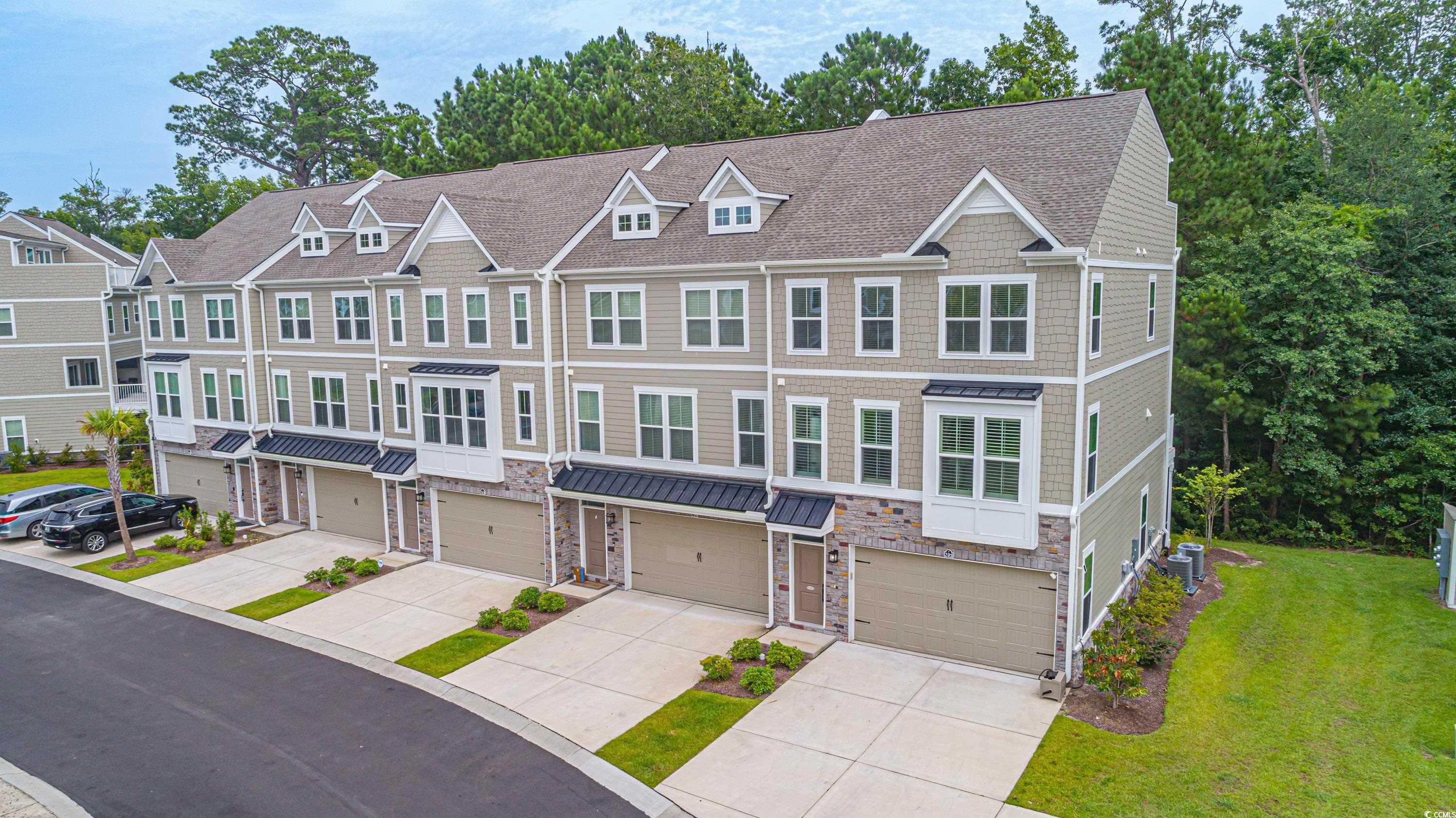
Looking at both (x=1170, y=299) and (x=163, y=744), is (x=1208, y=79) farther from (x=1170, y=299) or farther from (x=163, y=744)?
(x=163, y=744)

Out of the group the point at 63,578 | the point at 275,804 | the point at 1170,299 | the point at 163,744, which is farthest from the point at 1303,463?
the point at 63,578

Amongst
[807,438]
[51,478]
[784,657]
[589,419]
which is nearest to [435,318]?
[589,419]

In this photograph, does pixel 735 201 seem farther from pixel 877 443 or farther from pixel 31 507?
pixel 31 507

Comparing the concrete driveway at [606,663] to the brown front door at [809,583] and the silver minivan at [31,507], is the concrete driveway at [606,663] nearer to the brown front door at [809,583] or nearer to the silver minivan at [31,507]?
the brown front door at [809,583]

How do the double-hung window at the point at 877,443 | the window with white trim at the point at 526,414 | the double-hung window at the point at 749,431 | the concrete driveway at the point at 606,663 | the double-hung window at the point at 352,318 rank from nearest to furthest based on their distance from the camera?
the concrete driveway at the point at 606,663
the double-hung window at the point at 877,443
the double-hung window at the point at 749,431
the window with white trim at the point at 526,414
the double-hung window at the point at 352,318

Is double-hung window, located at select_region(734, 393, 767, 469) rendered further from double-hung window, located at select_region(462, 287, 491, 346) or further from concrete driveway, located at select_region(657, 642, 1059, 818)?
double-hung window, located at select_region(462, 287, 491, 346)

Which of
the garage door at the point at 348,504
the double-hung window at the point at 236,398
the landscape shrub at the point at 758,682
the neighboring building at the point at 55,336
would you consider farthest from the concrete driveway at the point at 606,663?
the neighboring building at the point at 55,336
